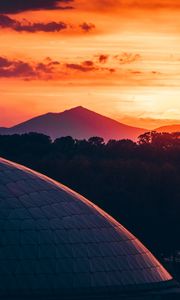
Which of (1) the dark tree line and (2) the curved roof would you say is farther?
(1) the dark tree line

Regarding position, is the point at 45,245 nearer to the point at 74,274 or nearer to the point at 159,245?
the point at 74,274

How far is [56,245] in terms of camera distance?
163 ft

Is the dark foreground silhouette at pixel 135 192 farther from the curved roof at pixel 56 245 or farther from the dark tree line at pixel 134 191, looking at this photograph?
the curved roof at pixel 56 245

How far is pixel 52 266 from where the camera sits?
48906 mm

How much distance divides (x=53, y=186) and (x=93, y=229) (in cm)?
254

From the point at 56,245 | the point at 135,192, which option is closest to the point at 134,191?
the point at 135,192

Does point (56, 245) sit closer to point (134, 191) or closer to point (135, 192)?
point (135, 192)

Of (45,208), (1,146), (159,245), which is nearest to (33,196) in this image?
(45,208)

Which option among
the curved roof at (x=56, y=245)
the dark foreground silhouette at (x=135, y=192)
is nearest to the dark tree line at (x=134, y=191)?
the dark foreground silhouette at (x=135, y=192)

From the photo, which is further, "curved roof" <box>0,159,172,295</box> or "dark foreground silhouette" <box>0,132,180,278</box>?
"dark foreground silhouette" <box>0,132,180,278</box>

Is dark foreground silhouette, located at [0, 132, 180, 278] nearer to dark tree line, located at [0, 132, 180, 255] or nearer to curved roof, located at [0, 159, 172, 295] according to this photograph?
dark tree line, located at [0, 132, 180, 255]

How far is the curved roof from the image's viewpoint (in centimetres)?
4850

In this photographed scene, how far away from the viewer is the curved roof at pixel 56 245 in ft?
159

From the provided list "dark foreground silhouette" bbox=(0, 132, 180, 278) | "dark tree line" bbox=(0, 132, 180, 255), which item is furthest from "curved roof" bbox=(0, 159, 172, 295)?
"dark tree line" bbox=(0, 132, 180, 255)
